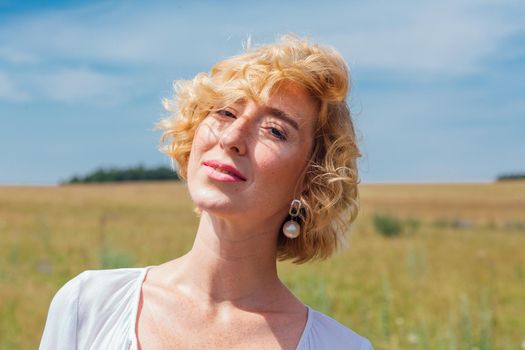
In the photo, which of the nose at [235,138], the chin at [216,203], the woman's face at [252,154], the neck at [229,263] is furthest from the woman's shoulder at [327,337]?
the nose at [235,138]

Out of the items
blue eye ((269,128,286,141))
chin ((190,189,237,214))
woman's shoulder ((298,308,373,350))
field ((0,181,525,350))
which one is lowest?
field ((0,181,525,350))

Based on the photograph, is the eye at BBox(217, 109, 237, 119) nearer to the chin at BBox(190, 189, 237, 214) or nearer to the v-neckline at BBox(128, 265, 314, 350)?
the chin at BBox(190, 189, 237, 214)

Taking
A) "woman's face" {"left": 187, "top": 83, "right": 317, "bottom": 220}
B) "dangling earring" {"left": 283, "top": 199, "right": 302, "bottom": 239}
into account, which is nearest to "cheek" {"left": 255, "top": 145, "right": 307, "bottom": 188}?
"woman's face" {"left": 187, "top": 83, "right": 317, "bottom": 220}

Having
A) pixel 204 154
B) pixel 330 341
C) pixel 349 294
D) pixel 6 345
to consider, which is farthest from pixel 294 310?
pixel 349 294

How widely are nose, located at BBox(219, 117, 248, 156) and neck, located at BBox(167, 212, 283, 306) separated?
9.3 inches

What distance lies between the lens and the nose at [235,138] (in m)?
2.18

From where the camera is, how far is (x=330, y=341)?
7.95 ft

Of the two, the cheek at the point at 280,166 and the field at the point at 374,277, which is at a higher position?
the cheek at the point at 280,166

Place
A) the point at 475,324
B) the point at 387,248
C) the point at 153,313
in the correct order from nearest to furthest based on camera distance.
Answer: the point at 153,313
the point at 475,324
the point at 387,248

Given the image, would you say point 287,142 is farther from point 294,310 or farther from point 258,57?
point 294,310

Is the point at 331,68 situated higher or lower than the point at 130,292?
higher

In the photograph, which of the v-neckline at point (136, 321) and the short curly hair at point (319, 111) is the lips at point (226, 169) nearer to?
the short curly hair at point (319, 111)

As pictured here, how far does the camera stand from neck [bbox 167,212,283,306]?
2330 millimetres

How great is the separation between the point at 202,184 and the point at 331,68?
0.55m
